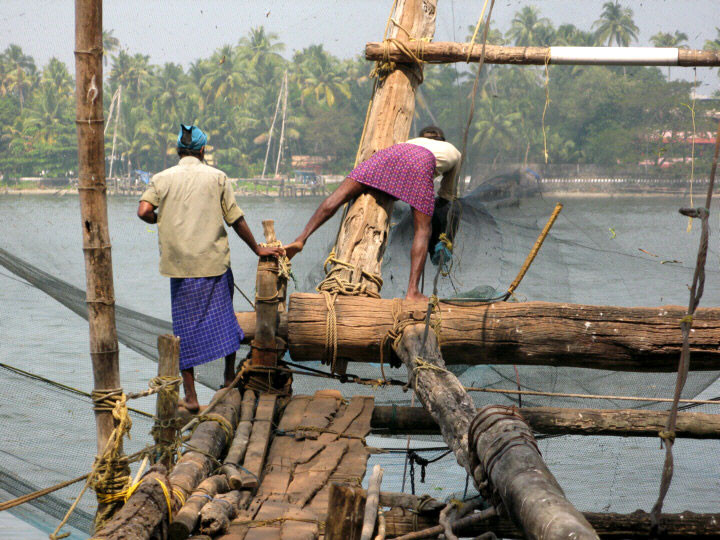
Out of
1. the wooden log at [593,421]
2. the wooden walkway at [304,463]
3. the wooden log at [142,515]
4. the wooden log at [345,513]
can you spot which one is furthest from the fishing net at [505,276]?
the wooden log at [345,513]

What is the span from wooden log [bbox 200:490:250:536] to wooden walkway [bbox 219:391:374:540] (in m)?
0.03

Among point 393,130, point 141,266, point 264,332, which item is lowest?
point 141,266

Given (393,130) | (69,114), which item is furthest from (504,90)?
(69,114)

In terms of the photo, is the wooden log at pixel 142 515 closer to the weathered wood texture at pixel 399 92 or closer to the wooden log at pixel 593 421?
the wooden log at pixel 593 421

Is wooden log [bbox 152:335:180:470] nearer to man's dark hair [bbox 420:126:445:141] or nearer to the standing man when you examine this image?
the standing man

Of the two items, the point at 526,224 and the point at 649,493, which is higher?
the point at 526,224

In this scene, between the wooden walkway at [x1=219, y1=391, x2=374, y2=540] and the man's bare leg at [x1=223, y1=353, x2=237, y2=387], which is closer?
the wooden walkway at [x1=219, y1=391, x2=374, y2=540]

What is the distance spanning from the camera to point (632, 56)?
4.68 meters

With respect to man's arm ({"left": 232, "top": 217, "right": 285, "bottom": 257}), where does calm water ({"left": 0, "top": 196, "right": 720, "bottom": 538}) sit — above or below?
below

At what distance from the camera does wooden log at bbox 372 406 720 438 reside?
3553 millimetres

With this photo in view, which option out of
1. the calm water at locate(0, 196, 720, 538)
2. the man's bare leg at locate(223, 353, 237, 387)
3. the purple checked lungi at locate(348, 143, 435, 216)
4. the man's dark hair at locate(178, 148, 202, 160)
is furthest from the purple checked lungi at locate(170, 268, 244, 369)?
the purple checked lungi at locate(348, 143, 435, 216)

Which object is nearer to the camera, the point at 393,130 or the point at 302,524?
the point at 302,524

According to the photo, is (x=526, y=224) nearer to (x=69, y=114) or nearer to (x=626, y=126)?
(x=626, y=126)

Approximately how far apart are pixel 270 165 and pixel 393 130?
740 inches
